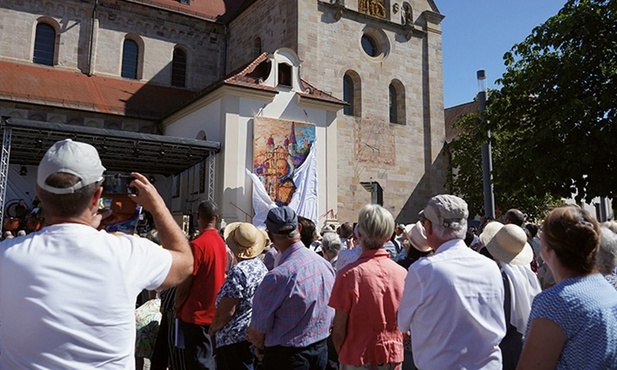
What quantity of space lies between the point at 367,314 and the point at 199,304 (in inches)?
75.4

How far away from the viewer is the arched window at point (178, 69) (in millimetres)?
25969

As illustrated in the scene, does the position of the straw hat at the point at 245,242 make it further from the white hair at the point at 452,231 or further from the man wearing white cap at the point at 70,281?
the man wearing white cap at the point at 70,281

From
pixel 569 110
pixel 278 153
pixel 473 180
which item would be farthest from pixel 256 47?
pixel 569 110

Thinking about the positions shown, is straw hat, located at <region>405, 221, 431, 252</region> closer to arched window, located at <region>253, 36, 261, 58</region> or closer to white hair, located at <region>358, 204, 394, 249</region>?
white hair, located at <region>358, 204, 394, 249</region>

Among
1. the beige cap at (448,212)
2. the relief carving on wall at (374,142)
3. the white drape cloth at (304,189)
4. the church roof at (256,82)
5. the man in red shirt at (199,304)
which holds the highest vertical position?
the church roof at (256,82)

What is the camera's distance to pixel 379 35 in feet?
77.0

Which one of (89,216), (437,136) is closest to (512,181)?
(437,136)

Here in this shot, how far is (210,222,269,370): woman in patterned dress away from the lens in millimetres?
3979

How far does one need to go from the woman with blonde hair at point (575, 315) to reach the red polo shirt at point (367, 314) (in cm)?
125

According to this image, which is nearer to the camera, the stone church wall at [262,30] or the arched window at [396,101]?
the stone church wall at [262,30]

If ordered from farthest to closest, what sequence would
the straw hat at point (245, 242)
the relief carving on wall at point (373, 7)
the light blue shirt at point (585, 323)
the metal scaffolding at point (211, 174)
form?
Answer: the relief carving on wall at point (373, 7)
the metal scaffolding at point (211, 174)
the straw hat at point (245, 242)
the light blue shirt at point (585, 323)

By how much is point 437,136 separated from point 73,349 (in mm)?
24112

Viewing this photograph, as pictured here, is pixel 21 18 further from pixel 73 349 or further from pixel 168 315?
pixel 73 349

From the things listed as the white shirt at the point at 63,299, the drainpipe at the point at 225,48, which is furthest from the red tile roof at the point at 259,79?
the white shirt at the point at 63,299
